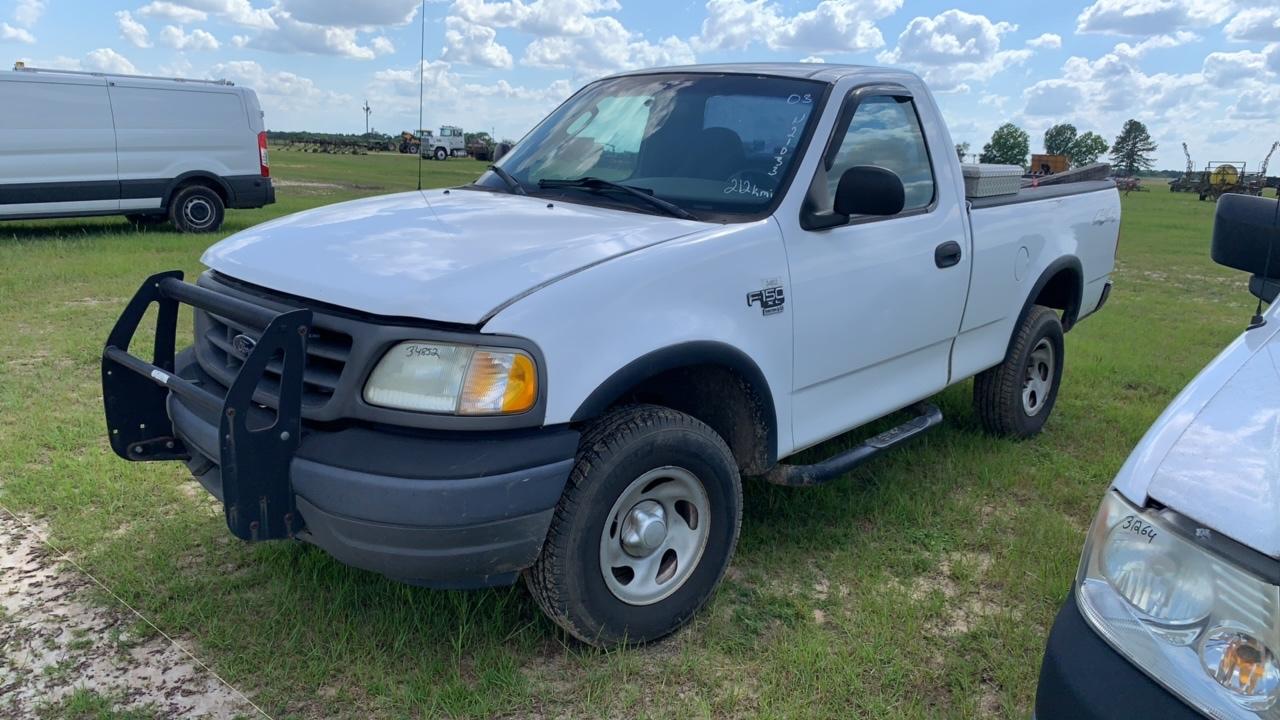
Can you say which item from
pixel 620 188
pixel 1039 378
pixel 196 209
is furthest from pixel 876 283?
pixel 196 209

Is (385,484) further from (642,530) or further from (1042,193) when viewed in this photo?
(1042,193)

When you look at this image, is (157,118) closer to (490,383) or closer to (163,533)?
(163,533)

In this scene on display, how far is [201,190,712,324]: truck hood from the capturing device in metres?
2.49

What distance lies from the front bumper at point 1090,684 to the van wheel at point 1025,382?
3.27m

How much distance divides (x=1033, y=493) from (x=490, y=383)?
3.11 meters

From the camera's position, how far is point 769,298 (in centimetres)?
310

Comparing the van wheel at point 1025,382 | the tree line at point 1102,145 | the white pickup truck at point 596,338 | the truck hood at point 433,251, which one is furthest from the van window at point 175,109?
the tree line at point 1102,145

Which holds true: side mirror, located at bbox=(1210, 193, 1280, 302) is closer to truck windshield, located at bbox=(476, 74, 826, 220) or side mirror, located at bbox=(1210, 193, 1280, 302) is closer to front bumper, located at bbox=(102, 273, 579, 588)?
truck windshield, located at bbox=(476, 74, 826, 220)

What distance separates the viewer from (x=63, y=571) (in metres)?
3.35

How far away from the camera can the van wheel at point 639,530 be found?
8.61 ft

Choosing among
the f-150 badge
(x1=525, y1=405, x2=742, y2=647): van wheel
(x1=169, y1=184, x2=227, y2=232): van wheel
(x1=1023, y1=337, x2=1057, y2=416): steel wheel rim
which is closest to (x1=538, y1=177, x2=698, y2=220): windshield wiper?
the f-150 badge

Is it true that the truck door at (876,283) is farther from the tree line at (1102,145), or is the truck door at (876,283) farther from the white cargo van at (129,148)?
the tree line at (1102,145)

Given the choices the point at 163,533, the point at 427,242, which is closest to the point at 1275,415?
the point at 427,242

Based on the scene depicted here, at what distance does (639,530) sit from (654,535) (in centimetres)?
6
